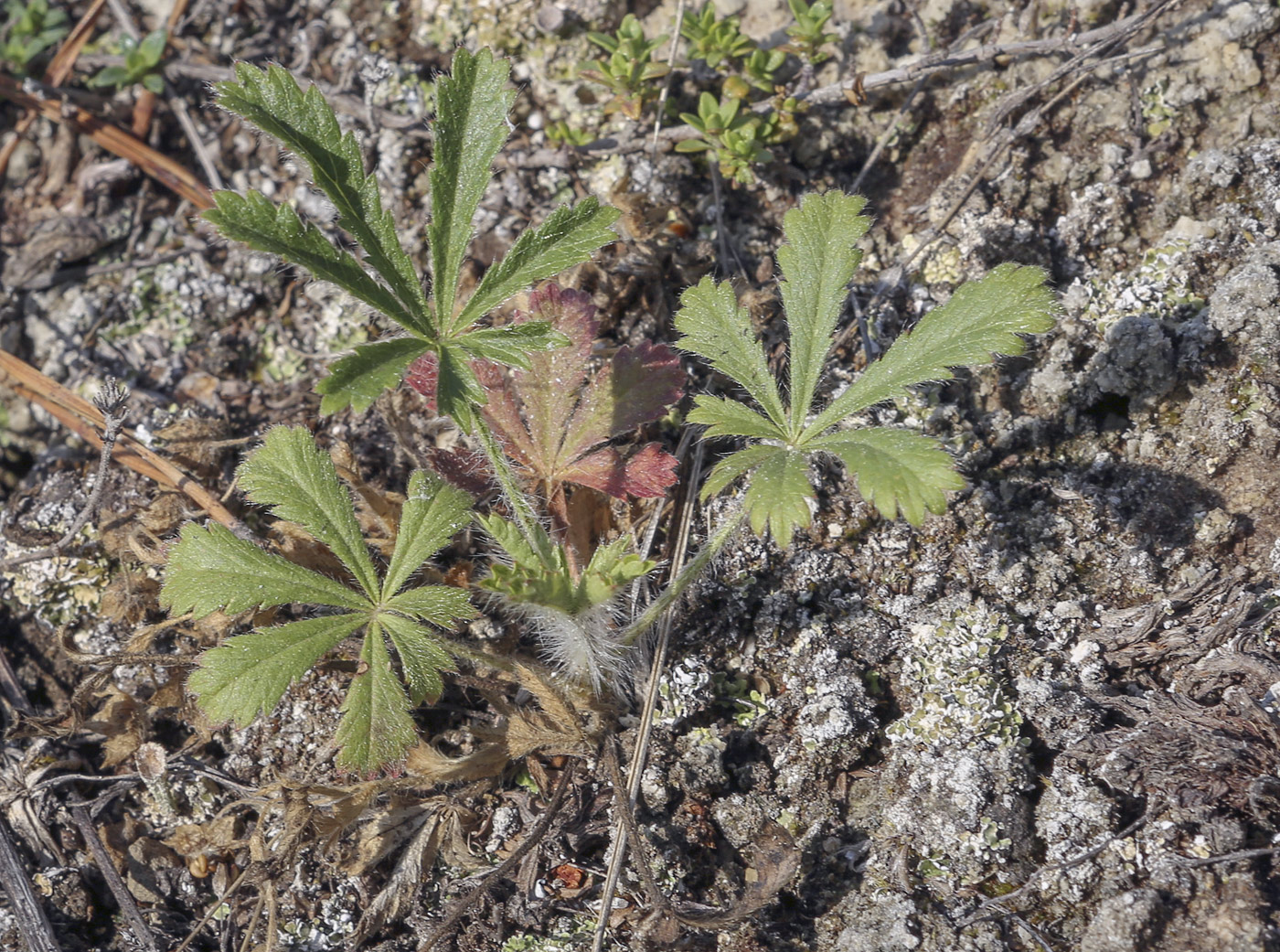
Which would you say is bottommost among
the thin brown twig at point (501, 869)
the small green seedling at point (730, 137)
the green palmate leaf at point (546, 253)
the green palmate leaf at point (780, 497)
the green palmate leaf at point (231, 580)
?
the thin brown twig at point (501, 869)

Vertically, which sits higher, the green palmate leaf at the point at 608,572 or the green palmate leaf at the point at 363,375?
the green palmate leaf at the point at 363,375

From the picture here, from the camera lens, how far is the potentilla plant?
2129mm

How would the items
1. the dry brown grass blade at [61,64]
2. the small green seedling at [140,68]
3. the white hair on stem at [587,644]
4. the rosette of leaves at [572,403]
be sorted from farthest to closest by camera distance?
the dry brown grass blade at [61,64], the small green seedling at [140,68], the rosette of leaves at [572,403], the white hair on stem at [587,644]

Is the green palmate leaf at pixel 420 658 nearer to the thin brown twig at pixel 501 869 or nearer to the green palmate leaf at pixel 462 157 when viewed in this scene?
the thin brown twig at pixel 501 869

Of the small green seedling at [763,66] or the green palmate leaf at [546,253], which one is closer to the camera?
the green palmate leaf at [546,253]

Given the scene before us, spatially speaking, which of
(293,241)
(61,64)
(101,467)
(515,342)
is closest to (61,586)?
(101,467)

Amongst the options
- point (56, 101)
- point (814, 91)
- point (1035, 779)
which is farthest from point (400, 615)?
point (56, 101)

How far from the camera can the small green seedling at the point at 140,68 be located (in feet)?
11.5

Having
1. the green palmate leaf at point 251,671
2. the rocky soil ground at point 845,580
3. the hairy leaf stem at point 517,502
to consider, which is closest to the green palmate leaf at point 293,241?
the hairy leaf stem at point 517,502

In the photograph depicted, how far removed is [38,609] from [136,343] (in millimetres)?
1008

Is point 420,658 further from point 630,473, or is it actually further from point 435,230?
point 435,230

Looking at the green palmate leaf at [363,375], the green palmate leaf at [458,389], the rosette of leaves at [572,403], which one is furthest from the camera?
the rosette of leaves at [572,403]

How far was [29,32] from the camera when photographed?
3.65m

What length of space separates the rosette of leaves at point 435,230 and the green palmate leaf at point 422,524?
1.18 feet
